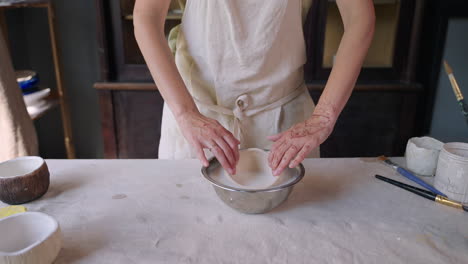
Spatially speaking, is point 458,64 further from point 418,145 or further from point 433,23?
point 418,145

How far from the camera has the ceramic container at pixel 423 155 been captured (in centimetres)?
76

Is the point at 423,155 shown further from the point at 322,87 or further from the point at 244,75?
the point at 322,87

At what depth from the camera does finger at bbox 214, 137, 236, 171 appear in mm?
679

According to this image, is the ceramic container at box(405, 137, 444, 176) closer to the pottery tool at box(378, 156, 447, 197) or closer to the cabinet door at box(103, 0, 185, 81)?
the pottery tool at box(378, 156, 447, 197)

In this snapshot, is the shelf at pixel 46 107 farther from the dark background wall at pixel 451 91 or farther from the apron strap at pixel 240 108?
the dark background wall at pixel 451 91

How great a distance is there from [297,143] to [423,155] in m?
0.29

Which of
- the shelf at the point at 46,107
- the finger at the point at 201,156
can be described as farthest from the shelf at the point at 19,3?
the finger at the point at 201,156

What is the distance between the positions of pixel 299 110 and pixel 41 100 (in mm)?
1358

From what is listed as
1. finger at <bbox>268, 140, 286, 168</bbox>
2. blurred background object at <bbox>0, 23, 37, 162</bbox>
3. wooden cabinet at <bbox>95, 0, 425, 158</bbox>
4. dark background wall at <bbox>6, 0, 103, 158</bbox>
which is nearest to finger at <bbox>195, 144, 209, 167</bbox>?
finger at <bbox>268, 140, 286, 168</bbox>

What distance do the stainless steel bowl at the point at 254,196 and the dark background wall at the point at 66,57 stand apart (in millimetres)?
1637

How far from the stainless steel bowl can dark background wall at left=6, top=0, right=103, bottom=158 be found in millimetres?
1637

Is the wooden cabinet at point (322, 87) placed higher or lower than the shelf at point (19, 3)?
Result: lower

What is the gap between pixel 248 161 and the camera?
29.7 inches

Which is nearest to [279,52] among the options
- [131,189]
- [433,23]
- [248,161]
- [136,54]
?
[248,161]
